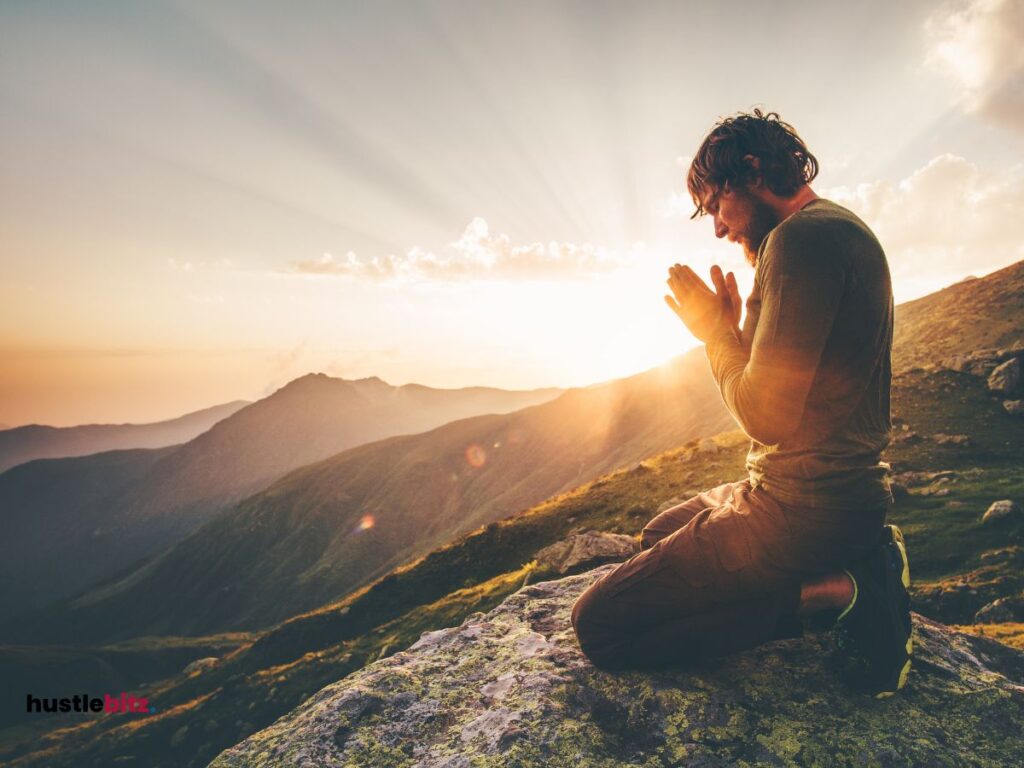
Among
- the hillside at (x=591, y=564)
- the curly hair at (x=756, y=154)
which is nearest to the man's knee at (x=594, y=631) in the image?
the curly hair at (x=756, y=154)

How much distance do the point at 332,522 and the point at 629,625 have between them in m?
189

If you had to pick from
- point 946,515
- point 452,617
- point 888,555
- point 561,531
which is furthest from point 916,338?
point 888,555

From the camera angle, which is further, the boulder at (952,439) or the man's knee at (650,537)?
the boulder at (952,439)

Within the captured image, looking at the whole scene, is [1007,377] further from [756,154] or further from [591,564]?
[756,154]

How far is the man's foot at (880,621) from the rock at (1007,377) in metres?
38.0

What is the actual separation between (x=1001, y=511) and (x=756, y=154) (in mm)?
22560

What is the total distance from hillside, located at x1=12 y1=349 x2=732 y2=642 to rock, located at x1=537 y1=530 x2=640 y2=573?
117m

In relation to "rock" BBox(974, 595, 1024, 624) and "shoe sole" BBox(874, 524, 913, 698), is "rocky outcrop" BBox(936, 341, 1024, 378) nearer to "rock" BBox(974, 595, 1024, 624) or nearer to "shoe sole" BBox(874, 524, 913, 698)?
"rock" BBox(974, 595, 1024, 624)

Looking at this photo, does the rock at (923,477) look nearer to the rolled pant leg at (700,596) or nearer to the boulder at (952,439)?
the boulder at (952,439)

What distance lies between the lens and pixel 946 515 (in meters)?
19.2

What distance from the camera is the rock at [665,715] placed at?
4.06 metres

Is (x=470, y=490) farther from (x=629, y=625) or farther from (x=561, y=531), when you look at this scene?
(x=629, y=625)

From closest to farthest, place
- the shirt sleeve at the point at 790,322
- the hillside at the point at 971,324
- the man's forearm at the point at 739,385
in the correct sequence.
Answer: the shirt sleeve at the point at 790,322 → the man's forearm at the point at 739,385 → the hillside at the point at 971,324

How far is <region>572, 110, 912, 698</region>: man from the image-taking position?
3.52 metres
